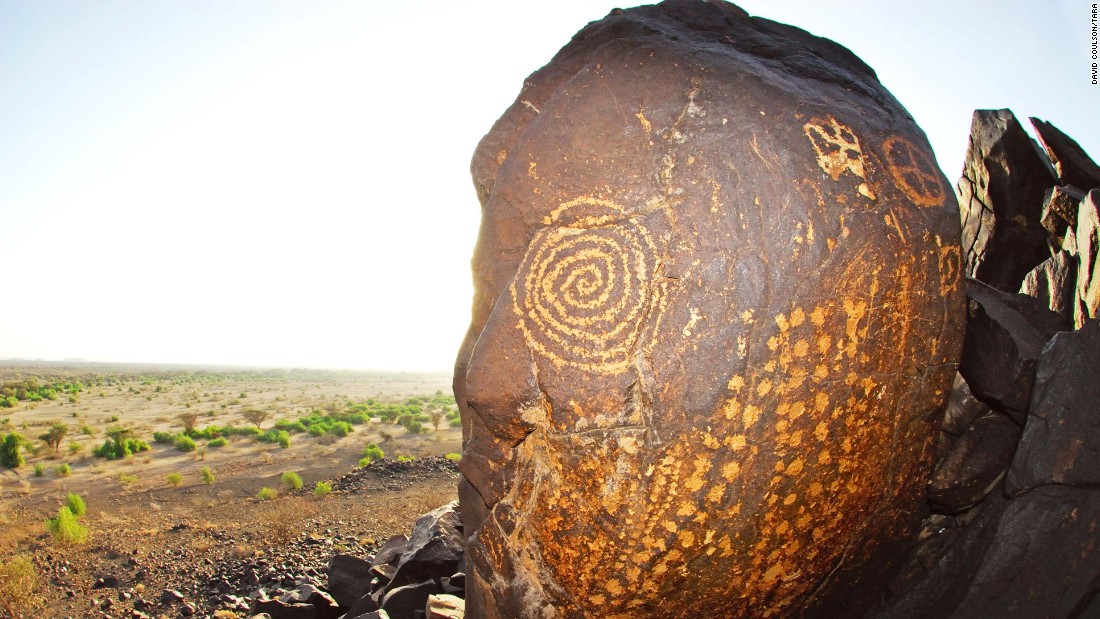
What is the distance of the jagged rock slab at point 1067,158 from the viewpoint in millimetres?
4137

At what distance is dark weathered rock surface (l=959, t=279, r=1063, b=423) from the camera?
9.80ft

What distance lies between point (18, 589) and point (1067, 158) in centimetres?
982

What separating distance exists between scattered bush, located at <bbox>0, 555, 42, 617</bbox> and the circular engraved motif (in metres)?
7.52

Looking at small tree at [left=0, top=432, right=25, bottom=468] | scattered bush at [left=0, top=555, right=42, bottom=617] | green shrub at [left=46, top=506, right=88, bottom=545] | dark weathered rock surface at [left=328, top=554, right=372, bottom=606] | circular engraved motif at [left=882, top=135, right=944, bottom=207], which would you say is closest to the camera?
circular engraved motif at [left=882, top=135, right=944, bottom=207]

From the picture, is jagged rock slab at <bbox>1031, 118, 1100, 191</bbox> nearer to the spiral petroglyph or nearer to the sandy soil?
the spiral petroglyph

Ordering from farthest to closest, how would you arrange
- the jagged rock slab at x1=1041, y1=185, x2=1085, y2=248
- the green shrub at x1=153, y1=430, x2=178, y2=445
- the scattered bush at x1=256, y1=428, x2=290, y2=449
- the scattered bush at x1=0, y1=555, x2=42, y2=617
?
the green shrub at x1=153, y1=430, x2=178, y2=445
the scattered bush at x1=256, y1=428, x2=290, y2=449
the scattered bush at x1=0, y1=555, x2=42, y2=617
the jagged rock slab at x1=1041, y1=185, x2=1085, y2=248

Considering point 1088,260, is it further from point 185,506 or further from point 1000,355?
point 185,506

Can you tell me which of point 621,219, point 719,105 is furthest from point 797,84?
point 621,219

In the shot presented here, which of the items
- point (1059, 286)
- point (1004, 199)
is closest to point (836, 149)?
point (1059, 286)

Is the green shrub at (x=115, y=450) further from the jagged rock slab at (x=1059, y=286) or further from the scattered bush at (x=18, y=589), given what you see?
the jagged rock slab at (x=1059, y=286)

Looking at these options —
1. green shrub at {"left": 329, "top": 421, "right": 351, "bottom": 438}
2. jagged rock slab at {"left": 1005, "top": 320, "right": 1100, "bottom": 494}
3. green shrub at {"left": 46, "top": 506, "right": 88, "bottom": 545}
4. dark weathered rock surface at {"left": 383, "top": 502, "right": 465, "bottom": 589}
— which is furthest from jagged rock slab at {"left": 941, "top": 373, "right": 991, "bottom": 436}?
green shrub at {"left": 329, "top": 421, "right": 351, "bottom": 438}

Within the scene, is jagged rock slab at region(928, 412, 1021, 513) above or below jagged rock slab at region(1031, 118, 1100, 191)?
below

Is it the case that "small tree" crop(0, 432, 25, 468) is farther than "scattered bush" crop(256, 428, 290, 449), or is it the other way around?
"scattered bush" crop(256, 428, 290, 449)

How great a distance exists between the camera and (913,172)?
2.73 m
